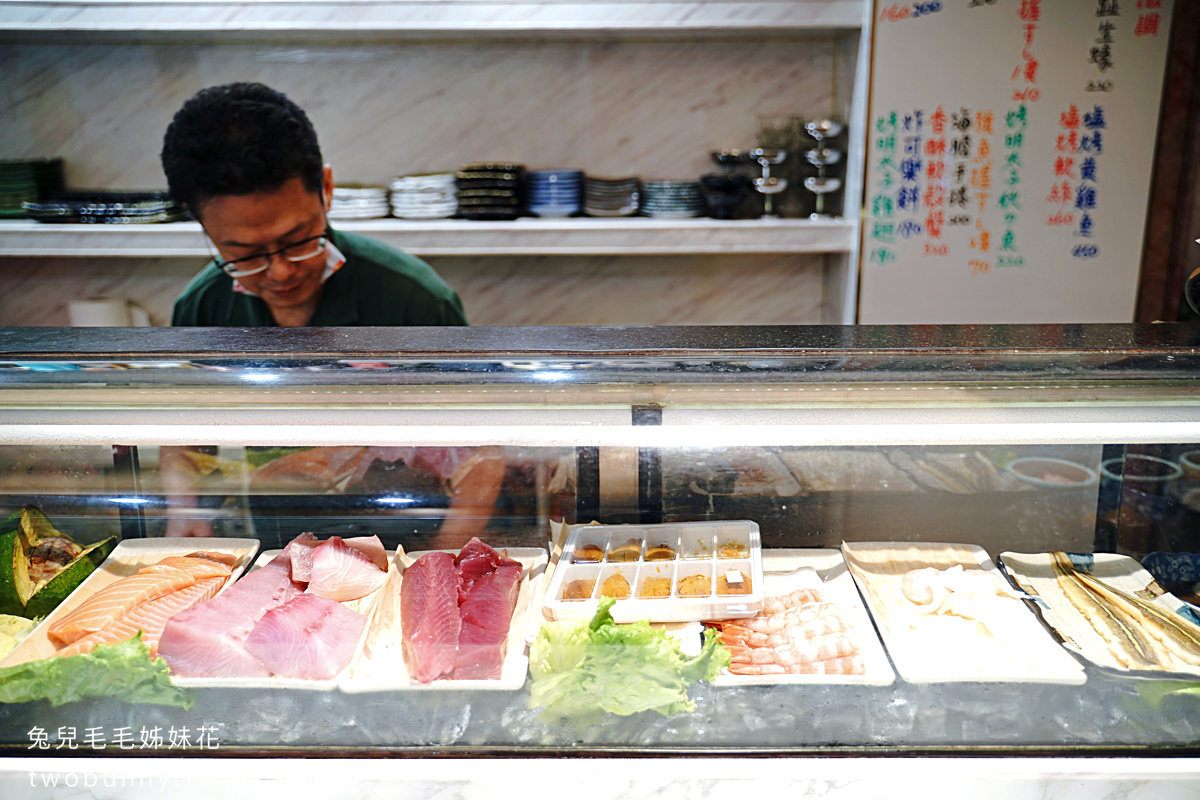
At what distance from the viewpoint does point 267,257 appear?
213cm

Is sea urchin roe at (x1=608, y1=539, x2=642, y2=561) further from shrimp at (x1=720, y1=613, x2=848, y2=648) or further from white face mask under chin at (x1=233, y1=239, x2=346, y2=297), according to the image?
white face mask under chin at (x1=233, y1=239, x2=346, y2=297)

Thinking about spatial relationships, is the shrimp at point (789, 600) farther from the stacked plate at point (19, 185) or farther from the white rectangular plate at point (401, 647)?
the stacked plate at point (19, 185)

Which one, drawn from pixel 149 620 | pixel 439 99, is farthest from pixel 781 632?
pixel 439 99

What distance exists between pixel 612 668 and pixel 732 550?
1.01 ft

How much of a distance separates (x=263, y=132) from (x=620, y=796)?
Result: 1.75m

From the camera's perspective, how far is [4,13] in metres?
3.30

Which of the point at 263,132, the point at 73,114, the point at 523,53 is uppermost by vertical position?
the point at 523,53

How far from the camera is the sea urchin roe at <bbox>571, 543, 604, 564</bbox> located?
1347mm

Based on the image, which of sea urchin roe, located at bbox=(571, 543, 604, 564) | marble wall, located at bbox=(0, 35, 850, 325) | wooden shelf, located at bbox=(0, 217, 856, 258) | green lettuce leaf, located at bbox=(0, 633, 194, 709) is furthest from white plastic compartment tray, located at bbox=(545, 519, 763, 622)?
marble wall, located at bbox=(0, 35, 850, 325)

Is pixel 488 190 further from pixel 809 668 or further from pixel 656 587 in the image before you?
pixel 809 668

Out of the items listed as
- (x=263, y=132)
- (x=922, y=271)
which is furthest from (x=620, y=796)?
(x=922, y=271)

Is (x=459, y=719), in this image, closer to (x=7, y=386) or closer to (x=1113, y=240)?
(x=7, y=386)

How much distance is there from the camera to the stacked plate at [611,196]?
3.55 m

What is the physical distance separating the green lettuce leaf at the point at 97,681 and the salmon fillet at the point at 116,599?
0.25ft
